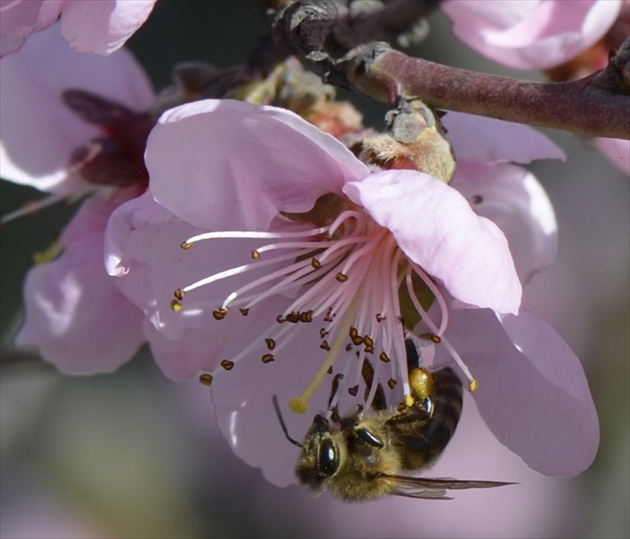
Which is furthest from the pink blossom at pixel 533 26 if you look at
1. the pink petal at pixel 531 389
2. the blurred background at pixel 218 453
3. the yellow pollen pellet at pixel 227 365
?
the blurred background at pixel 218 453

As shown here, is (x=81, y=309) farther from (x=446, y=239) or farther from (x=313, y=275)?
(x=446, y=239)

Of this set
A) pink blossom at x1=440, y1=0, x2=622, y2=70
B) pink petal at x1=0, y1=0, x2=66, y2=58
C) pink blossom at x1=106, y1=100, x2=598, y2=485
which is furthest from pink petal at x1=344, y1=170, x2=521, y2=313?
pink blossom at x1=440, y1=0, x2=622, y2=70

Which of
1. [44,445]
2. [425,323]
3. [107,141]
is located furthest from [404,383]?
[44,445]

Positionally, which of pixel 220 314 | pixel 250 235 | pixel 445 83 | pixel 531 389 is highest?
pixel 445 83

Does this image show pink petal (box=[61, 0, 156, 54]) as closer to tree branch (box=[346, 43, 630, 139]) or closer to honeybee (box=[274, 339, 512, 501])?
tree branch (box=[346, 43, 630, 139])

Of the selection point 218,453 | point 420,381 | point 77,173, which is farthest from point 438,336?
point 218,453

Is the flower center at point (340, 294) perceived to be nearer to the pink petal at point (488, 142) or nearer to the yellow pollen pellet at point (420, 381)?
the yellow pollen pellet at point (420, 381)
